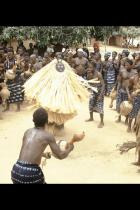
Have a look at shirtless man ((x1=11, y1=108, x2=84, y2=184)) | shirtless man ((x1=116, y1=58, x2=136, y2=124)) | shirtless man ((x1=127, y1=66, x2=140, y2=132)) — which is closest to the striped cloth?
shirtless man ((x1=116, y1=58, x2=136, y2=124))

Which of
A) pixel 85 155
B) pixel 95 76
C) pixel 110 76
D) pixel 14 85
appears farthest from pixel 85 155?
pixel 110 76

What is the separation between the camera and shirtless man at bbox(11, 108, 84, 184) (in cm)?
484

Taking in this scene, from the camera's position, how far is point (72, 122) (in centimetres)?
1069

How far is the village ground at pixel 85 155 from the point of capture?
285 inches

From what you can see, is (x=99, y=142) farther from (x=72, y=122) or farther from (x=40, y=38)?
(x=40, y=38)

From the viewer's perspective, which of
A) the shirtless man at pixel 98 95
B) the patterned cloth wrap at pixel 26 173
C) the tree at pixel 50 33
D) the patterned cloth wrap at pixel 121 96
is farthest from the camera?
the tree at pixel 50 33

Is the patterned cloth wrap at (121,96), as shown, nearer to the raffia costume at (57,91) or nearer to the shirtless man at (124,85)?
the shirtless man at (124,85)

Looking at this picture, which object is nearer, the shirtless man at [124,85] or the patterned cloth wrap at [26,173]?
the patterned cloth wrap at [26,173]

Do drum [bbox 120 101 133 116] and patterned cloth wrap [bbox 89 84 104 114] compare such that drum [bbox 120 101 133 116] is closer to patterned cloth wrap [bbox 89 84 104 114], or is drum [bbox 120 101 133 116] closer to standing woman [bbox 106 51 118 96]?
patterned cloth wrap [bbox 89 84 104 114]

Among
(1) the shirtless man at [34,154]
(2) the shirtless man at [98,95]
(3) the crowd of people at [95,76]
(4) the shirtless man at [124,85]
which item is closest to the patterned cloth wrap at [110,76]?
(3) the crowd of people at [95,76]

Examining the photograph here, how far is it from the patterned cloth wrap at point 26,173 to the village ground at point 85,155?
219 centimetres

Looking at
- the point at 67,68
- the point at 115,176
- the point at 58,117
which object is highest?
the point at 67,68
